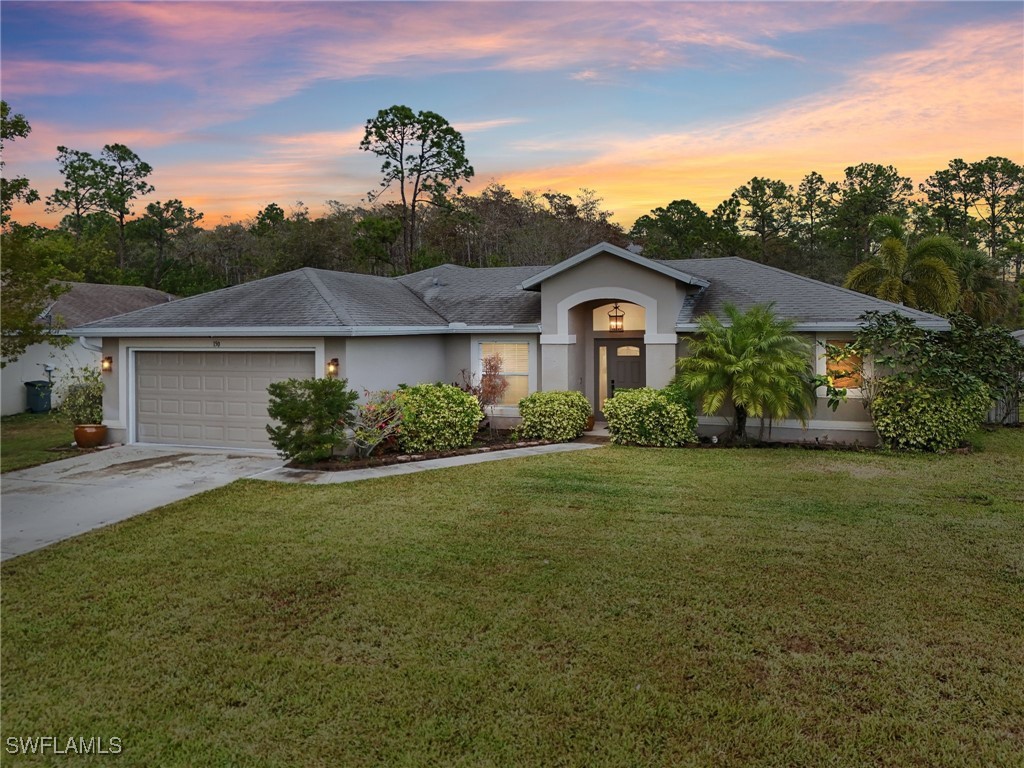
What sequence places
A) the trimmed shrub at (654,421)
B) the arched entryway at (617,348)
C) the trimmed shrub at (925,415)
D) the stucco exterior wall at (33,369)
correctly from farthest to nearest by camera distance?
→ the stucco exterior wall at (33,369) < the arched entryway at (617,348) < the trimmed shrub at (654,421) < the trimmed shrub at (925,415)

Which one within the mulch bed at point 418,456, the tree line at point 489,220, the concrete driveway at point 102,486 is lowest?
the concrete driveway at point 102,486

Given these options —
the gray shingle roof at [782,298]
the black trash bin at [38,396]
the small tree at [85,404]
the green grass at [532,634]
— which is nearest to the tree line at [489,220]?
the black trash bin at [38,396]

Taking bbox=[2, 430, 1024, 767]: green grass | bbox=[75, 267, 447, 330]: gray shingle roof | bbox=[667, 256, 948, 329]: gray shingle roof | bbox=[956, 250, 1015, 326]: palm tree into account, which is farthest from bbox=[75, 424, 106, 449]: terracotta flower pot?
bbox=[956, 250, 1015, 326]: palm tree

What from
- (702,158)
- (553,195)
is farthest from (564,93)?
(553,195)

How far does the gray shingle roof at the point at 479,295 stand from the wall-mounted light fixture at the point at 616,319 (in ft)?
6.02

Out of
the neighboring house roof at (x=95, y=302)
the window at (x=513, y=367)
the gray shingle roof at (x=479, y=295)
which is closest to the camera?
the window at (x=513, y=367)

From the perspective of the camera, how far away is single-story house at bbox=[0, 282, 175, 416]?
20.1 metres

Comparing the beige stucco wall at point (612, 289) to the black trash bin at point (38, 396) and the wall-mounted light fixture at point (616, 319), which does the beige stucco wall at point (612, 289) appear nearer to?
the wall-mounted light fixture at point (616, 319)

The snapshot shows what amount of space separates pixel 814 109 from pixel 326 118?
13799mm

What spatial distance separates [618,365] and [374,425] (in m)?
6.71

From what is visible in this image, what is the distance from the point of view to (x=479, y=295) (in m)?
17.8

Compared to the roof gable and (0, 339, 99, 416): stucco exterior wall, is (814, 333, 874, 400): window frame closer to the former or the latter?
the roof gable

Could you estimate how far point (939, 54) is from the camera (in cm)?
1393

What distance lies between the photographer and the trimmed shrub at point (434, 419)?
13.2 metres
